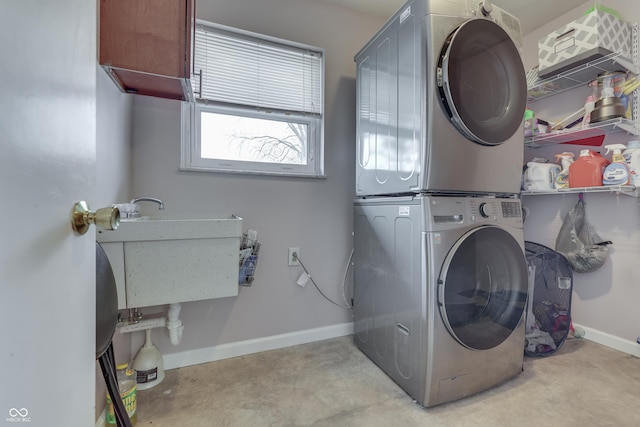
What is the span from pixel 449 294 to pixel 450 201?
1.44 ft

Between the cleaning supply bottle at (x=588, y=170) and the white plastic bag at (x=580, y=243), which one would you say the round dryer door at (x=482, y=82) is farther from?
the white plastic bag at (x=580, y=243)

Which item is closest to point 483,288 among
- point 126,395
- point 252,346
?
point 252,346

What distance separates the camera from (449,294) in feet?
4.24

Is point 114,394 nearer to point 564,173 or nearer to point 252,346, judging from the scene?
point 252,346

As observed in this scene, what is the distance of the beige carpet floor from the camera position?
1.25m

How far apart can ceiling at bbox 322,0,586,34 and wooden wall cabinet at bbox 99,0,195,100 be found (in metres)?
1.32

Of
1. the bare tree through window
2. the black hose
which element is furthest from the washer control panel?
the black hose

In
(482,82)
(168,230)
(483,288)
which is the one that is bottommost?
(483,288)

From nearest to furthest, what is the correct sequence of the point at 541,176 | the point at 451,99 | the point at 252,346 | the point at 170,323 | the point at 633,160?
the point at 451,99 < the point at 170,323 < the point at 633,160 < the point at 252,346 < the point at 541,176

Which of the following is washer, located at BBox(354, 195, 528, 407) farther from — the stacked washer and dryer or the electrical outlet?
the electrical outlet

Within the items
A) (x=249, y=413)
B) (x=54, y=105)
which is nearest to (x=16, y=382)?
(x=54, y=105)

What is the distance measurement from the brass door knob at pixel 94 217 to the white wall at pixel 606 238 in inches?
109

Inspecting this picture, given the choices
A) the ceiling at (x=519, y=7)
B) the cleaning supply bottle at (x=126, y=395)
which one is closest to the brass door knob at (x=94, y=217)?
the cleaning supply bottle at (x=126, y=395)

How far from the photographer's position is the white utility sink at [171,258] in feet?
3.75
